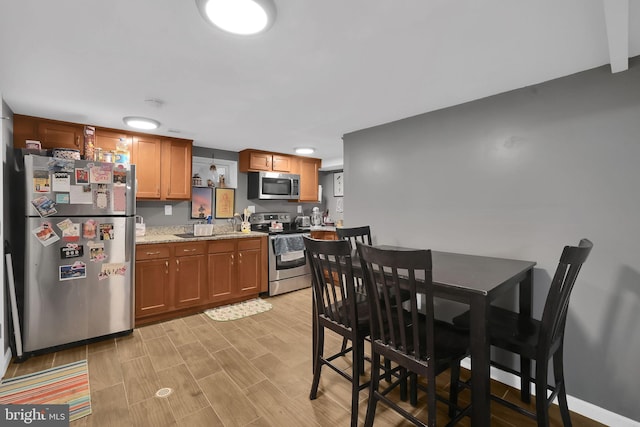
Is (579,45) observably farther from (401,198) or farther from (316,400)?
(316,400)

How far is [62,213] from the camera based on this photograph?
96.6 inches

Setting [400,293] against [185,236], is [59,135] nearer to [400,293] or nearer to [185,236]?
[185,236]

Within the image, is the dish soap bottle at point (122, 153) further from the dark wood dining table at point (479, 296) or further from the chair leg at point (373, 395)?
the chair leg at point (373, 395)

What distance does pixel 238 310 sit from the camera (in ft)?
11.4

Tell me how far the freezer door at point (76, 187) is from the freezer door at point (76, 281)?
0.28ft

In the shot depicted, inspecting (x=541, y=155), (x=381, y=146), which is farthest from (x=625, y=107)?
(x=381, y=146)

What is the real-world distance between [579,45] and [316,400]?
2587mm

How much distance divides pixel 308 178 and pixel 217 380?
139 inches

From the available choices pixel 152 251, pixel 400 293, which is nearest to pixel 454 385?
pixel 400 293

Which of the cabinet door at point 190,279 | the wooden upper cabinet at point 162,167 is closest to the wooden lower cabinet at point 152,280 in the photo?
the cabinet door at point 190,279

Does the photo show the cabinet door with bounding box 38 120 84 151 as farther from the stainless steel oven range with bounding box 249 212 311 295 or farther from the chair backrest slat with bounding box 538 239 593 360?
the chair backrest slat with bounding box 538 239 593 360

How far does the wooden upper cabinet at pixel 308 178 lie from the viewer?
196 inches

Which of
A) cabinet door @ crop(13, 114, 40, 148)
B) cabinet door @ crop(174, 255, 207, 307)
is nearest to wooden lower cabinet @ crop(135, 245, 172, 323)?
cabinet door @ crop(174, 255, 207, 307)

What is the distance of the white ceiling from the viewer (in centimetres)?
129
